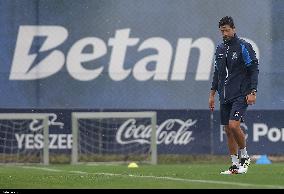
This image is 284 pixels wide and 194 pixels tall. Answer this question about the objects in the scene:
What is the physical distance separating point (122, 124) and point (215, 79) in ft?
18.5

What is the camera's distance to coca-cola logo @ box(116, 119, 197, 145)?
1911cm

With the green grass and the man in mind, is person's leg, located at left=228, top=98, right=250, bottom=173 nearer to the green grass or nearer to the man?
the man

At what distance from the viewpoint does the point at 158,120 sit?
1936 cm

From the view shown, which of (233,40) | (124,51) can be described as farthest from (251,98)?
(124,51)

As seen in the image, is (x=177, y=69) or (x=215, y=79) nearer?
(x=215, y=79)

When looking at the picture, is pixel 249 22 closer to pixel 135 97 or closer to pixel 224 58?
pixel 135 97

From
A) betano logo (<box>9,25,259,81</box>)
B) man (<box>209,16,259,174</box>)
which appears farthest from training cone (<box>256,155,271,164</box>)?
man (<box>209,16,259,174</box>)

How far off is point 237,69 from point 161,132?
6.02 meters

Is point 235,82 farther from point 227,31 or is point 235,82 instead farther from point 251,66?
point 227,31

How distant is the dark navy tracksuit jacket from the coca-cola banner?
566 centimetres

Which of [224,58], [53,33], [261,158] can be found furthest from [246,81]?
[53,33]

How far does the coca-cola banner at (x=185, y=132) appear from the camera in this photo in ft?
62.7

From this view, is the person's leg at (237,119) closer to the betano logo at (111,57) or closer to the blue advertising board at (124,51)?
the blue advertising board at (124,51)
